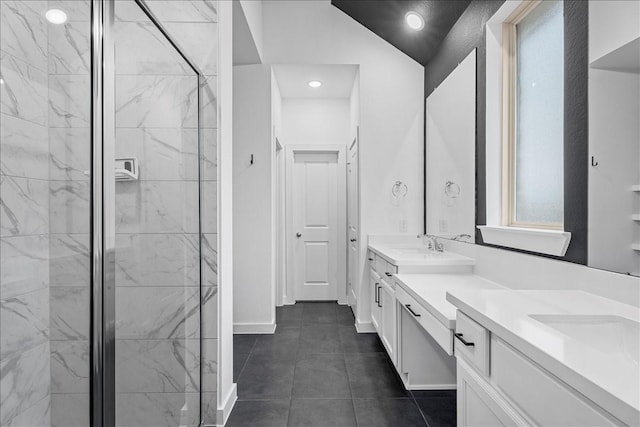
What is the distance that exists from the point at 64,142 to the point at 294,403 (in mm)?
1812

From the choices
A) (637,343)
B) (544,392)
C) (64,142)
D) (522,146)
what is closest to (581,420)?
(544,392)

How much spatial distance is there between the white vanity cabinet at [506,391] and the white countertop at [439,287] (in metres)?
0.15

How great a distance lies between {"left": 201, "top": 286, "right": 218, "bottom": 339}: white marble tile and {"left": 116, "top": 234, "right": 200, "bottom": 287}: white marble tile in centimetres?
8

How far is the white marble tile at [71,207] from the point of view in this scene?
1098mm

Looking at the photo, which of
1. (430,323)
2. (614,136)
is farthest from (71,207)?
(614,136)

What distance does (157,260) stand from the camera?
1567 mm

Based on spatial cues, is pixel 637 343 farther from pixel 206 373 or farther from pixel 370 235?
pixel 370 235

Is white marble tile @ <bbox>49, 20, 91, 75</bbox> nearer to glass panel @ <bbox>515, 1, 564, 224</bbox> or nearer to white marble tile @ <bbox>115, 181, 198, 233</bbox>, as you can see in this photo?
white marble tile @ <bbox>115, 181, 198, 233</bbox>

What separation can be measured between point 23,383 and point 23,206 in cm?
58

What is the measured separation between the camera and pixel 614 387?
0.62m

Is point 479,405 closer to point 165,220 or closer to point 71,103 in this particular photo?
point 165,220

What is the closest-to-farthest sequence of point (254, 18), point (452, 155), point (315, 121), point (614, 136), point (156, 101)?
point (614, 136) → point (156, 101) → point (452, 155) → point (254, 18) → point (315, 121)

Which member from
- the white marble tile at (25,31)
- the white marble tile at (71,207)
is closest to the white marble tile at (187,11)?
the white marble tile at (25,31)

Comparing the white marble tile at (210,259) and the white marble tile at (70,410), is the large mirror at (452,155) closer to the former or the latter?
A: the white marble tile at (210,259)
